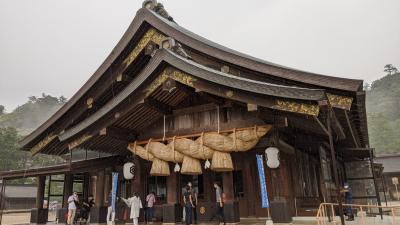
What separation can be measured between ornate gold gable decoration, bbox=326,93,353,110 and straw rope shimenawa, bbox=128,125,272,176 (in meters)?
1.90

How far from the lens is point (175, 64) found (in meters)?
9.76

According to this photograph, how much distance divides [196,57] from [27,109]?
133 m

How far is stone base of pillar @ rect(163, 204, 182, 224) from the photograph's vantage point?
10695 millimetres

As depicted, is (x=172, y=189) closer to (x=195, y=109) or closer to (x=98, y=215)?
(x=195, y=109)

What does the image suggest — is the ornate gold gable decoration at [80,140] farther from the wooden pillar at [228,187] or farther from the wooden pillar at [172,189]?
the wooden pillar at [228,187]

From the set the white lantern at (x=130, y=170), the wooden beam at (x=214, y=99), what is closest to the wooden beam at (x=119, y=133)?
the white lantern at (x=130, y=170)

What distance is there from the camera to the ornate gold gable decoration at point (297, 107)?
7.85 metres

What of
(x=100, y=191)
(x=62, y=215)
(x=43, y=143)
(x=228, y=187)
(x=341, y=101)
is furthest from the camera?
(x=62, y=215)

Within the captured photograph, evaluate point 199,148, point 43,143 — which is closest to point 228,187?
point 199,148

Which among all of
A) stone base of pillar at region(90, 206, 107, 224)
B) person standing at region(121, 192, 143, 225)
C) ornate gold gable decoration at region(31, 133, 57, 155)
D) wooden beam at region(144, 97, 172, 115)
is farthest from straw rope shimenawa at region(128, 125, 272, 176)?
ornate gold gable decoration at region(31, 133, 57, 155)

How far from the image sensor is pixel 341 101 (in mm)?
8648

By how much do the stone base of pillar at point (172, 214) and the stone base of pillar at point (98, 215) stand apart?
3.80 meters

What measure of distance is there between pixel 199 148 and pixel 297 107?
354 centimetres

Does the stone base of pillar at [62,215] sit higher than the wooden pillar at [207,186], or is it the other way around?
the wooden pillar at [207,186]
